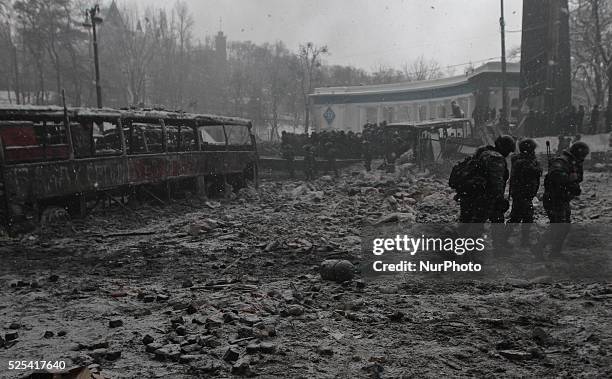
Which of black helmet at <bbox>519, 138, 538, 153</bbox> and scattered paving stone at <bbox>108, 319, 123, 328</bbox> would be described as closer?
scattered paving stone at <bbox>108, 319, 123, 328</bbox>

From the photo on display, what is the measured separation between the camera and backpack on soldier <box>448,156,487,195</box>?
586 cm

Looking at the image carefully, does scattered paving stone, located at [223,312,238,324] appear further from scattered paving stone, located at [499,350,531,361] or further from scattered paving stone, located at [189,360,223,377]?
scattered paving stone, located at [499,350,531,361]

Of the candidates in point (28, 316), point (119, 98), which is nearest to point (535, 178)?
point (28, 316)

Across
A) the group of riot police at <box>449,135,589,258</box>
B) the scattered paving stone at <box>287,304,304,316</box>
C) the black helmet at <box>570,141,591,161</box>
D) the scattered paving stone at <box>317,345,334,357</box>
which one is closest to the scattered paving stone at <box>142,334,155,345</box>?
the scattered paving stone at <box>287,304,304,316</box>

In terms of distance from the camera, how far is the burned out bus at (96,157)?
27.2ft

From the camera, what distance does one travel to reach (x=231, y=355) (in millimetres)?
3525

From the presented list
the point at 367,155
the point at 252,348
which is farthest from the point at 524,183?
the point at 367,155

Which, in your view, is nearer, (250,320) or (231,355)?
(231,355)

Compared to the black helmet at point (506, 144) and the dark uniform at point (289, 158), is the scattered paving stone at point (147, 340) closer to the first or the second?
the black helmet at point (506, 144)

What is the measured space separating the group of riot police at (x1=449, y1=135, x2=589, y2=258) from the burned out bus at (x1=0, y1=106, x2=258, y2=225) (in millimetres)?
6999

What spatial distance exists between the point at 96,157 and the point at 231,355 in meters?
7.50

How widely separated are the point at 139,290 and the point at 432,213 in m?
6.49

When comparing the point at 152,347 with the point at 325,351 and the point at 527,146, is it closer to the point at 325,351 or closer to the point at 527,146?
the point at 325,351

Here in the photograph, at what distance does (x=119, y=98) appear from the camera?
4525cm
